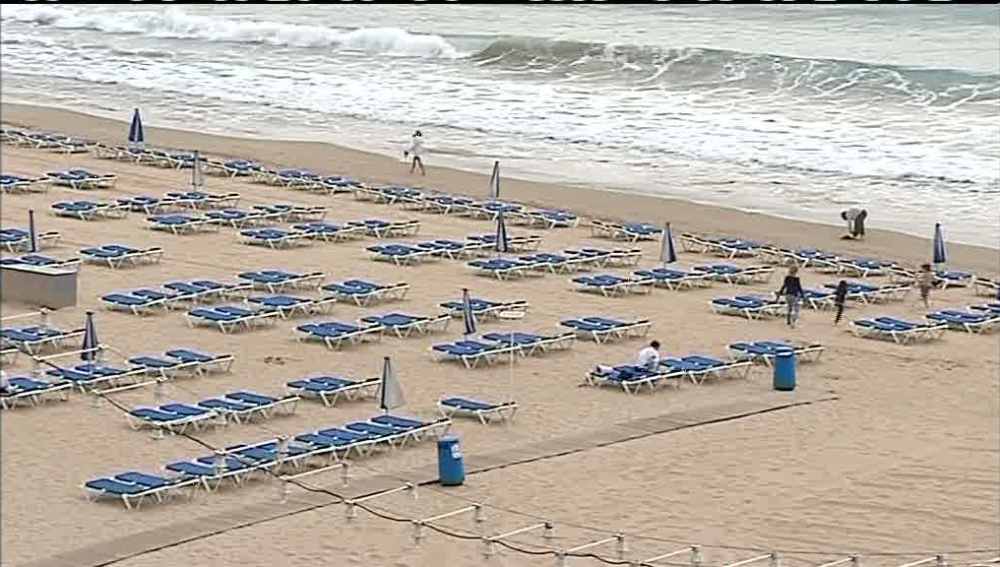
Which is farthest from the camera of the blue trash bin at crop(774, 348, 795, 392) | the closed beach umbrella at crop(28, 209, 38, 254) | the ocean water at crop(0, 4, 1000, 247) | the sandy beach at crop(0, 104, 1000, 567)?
the ocean water at crop(0, 4, 1000, 247)

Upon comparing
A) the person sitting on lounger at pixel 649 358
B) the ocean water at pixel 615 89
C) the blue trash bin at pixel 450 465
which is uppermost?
the ocean water at pixel 615 89

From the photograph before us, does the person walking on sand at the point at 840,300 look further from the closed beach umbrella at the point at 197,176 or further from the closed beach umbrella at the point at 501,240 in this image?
the closed beach umbrella at the point at 197,176

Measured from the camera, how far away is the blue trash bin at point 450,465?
1700cm

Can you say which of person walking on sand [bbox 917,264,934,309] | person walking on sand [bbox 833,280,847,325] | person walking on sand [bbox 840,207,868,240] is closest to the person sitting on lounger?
person walking on sand [bbox 833,280,847,325]

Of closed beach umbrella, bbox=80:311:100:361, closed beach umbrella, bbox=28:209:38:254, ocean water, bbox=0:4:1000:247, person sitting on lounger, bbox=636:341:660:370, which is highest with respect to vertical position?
ocean water, bbox=0:4:1000:247

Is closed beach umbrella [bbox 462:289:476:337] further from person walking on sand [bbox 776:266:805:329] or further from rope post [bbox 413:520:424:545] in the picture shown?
rope post [bbox 413:520:424:545]

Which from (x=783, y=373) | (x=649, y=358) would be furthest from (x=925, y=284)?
(x=649, y=358)

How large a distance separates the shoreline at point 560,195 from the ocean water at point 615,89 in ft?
3.53

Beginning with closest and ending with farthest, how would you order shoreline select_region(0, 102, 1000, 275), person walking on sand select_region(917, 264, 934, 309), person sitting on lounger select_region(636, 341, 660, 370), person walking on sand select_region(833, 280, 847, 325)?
person sitting on lounger select_region(636, 341, 660, 370), person walking on sand select_region(833, 280, 847, 325), person walking on sand select_region(917, 264, 934, 309), shoreline select_region(0, 102, 1000, 275)

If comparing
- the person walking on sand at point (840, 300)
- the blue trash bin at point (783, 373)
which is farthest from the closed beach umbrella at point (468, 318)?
the person walking on sand at point (840, 300)

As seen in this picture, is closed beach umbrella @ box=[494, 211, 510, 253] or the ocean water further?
the ocean water

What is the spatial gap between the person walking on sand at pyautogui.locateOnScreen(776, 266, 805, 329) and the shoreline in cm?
575

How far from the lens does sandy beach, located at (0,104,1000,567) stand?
1546cm

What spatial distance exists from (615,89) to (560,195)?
81.9 feet
